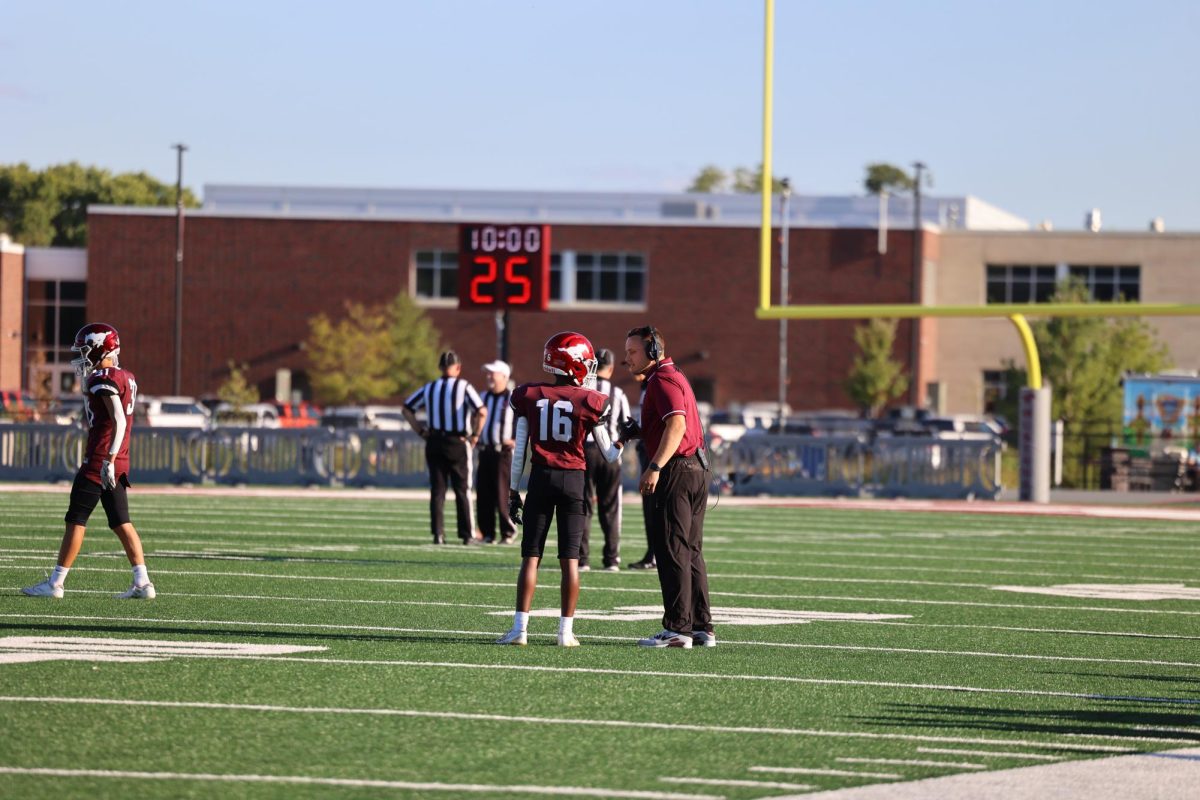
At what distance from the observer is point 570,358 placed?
10.9 metres

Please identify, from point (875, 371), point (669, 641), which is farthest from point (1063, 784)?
point (875, 371)

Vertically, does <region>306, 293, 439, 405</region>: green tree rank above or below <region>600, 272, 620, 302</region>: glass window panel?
below

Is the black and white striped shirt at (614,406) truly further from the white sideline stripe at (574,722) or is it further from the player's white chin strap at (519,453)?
the white sideline stripe at (574,722)

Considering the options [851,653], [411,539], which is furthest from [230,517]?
[851,653]

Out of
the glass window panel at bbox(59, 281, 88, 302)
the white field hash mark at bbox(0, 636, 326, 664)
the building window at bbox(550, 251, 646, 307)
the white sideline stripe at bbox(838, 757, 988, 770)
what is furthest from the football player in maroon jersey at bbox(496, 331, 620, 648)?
the glass window panel at bbox(59, 281, 88, 302)

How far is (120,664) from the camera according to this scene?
9594 millimetres

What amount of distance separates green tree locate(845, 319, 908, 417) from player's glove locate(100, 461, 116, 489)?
53.4 meters

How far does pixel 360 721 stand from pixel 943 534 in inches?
614

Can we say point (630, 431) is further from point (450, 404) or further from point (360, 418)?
point (360, 418)

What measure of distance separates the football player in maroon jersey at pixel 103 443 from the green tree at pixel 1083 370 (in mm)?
26489

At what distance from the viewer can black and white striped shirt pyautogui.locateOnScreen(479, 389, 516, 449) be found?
18.5m

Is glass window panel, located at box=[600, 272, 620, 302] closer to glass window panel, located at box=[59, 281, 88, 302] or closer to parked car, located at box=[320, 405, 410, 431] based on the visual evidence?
parked car, located at box=[320, 405, 410, 431]

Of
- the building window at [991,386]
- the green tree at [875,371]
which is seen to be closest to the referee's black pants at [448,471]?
the green tree at [875,371]

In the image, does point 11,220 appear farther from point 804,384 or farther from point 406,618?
point 406,618
